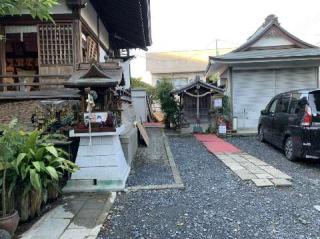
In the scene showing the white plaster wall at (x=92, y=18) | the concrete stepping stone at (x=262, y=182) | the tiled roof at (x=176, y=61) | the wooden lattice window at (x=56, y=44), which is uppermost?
the tiled roof at (x=176, y=61)

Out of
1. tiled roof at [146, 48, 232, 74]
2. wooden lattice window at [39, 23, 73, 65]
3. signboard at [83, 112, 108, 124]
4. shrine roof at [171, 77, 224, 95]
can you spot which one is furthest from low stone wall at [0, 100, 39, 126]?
tiled roof at [146, 48, 232, 74]

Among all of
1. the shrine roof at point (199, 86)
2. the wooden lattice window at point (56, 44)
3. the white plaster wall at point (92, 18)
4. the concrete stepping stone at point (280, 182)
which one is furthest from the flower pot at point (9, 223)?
the shrine roof at point (199, 86)

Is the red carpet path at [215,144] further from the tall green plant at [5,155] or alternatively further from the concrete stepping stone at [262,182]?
the tall green plant at [5,155]

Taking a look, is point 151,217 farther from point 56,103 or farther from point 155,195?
point 56,103

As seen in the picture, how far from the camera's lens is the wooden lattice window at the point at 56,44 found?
31.2 ft

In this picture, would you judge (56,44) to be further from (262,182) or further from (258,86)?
(258,86)

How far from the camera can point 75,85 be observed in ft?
19.5

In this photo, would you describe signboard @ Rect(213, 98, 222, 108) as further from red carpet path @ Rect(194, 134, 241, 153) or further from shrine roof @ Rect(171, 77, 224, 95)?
red carpet path @ Rect(194, 134, 241, 153)

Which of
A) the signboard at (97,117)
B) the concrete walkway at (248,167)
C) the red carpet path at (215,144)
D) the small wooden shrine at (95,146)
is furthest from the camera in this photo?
the red carpet path at (215,144)

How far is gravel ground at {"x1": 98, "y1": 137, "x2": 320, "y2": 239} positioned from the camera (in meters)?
4.07

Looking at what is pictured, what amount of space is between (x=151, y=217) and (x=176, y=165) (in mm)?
3265

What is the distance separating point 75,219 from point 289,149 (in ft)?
19.0

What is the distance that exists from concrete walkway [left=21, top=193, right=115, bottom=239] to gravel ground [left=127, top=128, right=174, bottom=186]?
101cm

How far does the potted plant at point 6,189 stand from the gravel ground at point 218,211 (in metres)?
1.09
